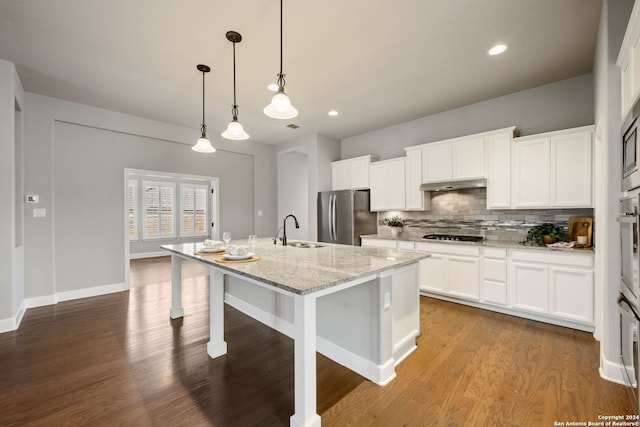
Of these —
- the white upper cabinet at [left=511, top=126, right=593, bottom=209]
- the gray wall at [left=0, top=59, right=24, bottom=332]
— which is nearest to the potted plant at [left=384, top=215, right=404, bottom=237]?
the white upper cabinet at [left=511, top=126, right=593, bottom=209]

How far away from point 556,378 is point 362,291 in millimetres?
1553

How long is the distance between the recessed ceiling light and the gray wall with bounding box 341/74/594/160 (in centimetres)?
128

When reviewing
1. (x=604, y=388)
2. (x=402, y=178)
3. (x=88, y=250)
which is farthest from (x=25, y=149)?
(x=604, y=388)

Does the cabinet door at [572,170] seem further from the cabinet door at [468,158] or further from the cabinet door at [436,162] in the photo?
the cabinet door at [436,162]

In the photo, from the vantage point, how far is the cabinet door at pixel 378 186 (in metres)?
4.66

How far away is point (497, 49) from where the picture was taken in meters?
2.58

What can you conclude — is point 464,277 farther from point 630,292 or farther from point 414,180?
point 630,292

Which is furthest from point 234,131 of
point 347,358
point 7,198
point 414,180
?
point 414,180

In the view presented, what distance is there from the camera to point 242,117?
177 inches

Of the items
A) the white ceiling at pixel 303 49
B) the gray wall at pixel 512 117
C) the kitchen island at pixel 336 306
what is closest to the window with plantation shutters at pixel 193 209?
the white ceiling at pixel 303 49

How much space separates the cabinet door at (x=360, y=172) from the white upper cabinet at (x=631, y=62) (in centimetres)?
343

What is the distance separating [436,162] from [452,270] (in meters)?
1.56

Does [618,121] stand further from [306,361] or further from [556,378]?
[306,361]

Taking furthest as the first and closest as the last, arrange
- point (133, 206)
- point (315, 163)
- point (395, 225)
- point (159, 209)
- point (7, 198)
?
point (159, 209) → point (133, 206) → point (315, 163) → point (395, 225) → point (7, 198)
